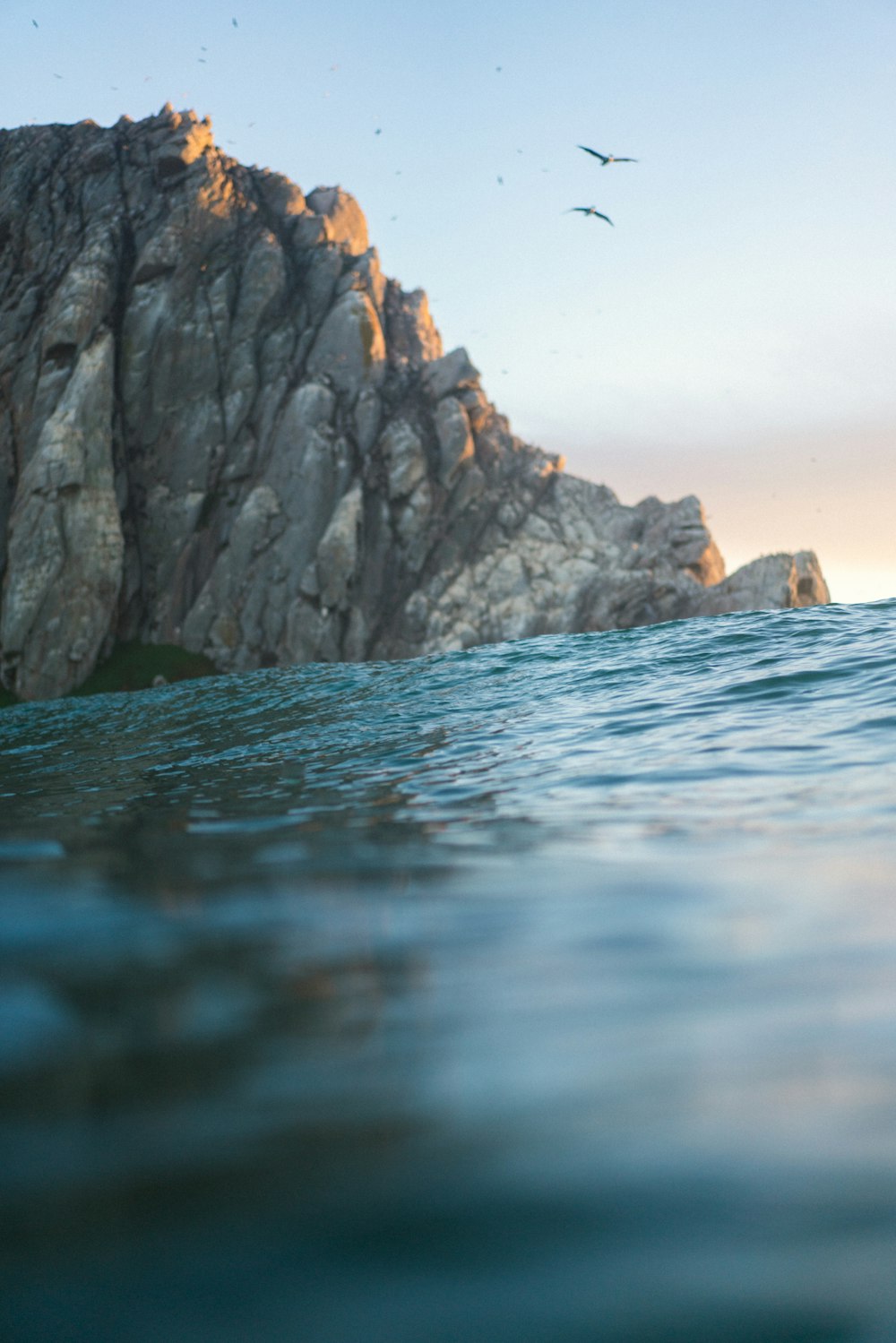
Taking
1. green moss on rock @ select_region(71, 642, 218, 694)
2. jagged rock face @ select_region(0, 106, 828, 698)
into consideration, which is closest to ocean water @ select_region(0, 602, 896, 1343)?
jagged rock face @ select_region(0, 106, 828, 698)

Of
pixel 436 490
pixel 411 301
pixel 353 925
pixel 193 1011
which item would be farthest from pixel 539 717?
pixel 411 301

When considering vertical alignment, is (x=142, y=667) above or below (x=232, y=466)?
below

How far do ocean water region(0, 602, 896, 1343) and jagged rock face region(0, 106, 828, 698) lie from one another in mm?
50162

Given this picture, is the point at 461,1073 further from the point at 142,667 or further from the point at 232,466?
the point at 232,466

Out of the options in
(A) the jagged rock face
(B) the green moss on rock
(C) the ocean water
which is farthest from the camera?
(B) the green moss on rock

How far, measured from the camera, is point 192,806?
680cm

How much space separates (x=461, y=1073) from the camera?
2293 mm

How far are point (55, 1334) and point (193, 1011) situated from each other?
1308 mm

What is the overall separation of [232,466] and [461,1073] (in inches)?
2488

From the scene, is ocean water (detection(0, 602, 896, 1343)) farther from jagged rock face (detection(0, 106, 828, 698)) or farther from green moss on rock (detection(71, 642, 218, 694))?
green moss on rock (detection(71, 642, 218, 694))

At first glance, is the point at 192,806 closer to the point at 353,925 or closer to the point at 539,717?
the point at 353,925

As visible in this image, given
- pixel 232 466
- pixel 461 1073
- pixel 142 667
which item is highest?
pixel 232 466

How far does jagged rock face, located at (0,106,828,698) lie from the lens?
57156mm

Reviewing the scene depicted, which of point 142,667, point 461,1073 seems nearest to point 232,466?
point 142,667
